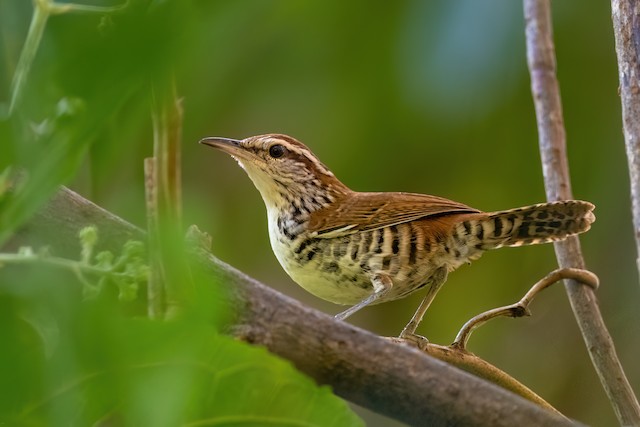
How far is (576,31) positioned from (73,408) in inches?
165

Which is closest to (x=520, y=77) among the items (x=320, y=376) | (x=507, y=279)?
(x=507, y=279)

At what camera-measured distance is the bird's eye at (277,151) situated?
384 cm

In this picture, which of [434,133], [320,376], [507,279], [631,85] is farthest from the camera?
[507,279]

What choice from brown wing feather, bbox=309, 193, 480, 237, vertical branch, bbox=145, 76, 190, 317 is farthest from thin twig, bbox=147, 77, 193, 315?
brown wing feather, bbox=309, 193, 480, 237

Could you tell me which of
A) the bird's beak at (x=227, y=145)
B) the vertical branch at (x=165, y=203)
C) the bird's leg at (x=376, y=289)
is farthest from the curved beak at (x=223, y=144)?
the vertical branch at (x=165, y=203)

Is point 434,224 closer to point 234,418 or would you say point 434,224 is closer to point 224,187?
point 224,187

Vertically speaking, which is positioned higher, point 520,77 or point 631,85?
point 520,77

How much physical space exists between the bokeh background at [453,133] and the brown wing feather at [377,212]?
0.42m

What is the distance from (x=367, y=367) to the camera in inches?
51.4

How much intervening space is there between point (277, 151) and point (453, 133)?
91 cm

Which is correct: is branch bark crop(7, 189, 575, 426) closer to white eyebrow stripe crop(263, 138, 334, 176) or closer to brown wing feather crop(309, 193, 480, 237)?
brown wing feather crop(309, 193, 480, 237)

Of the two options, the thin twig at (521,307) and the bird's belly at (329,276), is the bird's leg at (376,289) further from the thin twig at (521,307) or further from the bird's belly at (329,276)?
the thin twig at (521,307)

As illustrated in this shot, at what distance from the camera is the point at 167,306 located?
0.76 meters

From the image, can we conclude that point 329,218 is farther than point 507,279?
No
